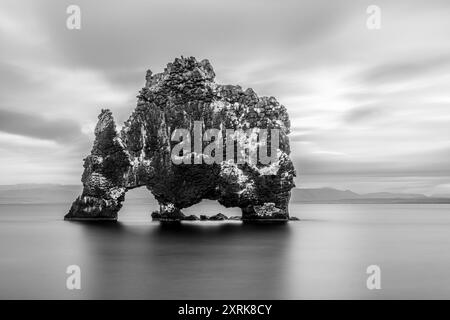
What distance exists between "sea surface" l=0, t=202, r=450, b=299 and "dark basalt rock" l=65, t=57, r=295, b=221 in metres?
14.7

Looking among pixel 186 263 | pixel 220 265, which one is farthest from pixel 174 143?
pixel 220 265

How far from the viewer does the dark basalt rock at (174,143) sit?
91812mm

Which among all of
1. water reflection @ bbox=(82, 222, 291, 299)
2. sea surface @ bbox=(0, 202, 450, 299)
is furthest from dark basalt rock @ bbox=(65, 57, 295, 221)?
sea surface @ bbox=(0, 202, 450, 299)

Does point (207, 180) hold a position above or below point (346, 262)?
above

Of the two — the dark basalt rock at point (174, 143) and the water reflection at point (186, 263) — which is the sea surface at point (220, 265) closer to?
the water reflection at point (186, 263)

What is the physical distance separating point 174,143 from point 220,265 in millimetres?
46205

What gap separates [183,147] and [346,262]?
46.1 metres

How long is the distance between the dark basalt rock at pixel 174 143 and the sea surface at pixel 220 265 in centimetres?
1473

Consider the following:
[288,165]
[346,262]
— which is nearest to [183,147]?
[288,165]

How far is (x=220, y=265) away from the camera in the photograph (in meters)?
48.7

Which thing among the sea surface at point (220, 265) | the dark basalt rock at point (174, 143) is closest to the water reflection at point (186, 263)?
the sea surface at point (220, 265)

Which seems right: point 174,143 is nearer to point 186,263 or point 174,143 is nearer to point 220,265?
point 186,263
